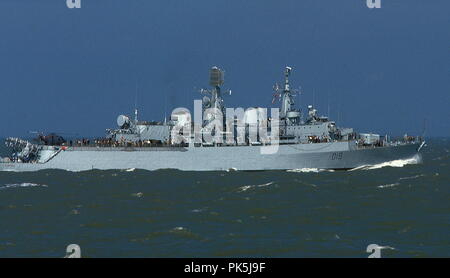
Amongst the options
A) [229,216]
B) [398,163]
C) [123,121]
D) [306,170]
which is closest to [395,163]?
[398,163]

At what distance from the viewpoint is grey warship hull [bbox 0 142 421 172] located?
58.9 metres

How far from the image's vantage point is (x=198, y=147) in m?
60.9

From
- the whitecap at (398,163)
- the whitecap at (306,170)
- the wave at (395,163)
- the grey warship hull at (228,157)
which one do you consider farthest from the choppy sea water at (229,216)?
the whitecap at (398,163)

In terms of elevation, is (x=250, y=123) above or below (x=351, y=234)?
above

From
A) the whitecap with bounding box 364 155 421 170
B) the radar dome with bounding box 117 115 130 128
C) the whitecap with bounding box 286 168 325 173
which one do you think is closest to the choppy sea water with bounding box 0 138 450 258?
the whitecap with bounding box 286 168 325 173

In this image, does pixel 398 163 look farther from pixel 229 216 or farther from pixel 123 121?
pixel 229 216

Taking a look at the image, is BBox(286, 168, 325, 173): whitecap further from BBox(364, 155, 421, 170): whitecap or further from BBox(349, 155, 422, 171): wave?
BBox(364, 155, 421, 170): whitecap

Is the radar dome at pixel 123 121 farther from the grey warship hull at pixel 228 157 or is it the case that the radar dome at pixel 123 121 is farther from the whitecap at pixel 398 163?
the whitecap at pixel 398 163

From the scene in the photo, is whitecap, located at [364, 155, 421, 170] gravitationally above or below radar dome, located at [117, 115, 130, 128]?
below

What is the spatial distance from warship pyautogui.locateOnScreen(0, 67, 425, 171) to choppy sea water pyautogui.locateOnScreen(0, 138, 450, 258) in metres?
7.78

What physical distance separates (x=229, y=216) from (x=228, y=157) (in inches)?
1157

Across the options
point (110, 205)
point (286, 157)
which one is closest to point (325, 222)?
point (110, 205)

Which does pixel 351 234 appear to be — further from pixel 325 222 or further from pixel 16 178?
pixel 16 178
